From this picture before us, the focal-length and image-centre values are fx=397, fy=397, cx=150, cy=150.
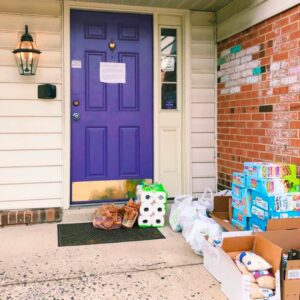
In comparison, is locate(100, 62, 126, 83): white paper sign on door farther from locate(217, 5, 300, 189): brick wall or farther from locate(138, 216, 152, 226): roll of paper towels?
locate(138, 216, 152, 226): roll of paper towels

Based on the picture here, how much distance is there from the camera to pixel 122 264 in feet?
9.50

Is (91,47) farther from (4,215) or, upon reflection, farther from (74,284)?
(74,284)

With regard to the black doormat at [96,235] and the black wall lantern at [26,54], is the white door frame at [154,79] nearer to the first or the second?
the black wall lantern at [26,54]

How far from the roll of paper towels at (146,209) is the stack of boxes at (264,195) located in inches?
33.9

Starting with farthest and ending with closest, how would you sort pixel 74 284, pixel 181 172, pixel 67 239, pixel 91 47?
pixel 181 172 < pixel 91 47 < pixel 67 239 < pixel 74 284

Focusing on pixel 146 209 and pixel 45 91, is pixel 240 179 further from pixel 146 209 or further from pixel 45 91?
pixel 45 91

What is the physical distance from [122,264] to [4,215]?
1510mm

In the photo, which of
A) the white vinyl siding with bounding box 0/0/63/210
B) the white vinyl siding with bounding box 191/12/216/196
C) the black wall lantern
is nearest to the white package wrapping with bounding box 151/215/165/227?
the white vinyl siding with bounding box 191/12/216/196

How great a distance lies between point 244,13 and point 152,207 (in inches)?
81.5

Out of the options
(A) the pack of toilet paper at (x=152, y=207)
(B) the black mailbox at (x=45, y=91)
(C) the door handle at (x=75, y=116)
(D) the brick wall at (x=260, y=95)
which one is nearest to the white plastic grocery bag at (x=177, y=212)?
(A) the pack of toilet paper at (x=152, y=207)

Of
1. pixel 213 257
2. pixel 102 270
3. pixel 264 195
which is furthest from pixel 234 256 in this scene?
pixel 102 270

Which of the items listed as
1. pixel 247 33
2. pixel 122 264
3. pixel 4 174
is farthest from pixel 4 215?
pixel 247 33

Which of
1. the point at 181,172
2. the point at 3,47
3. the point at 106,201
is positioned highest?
the point at 3,47

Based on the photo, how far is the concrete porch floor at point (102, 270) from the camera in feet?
8.04
